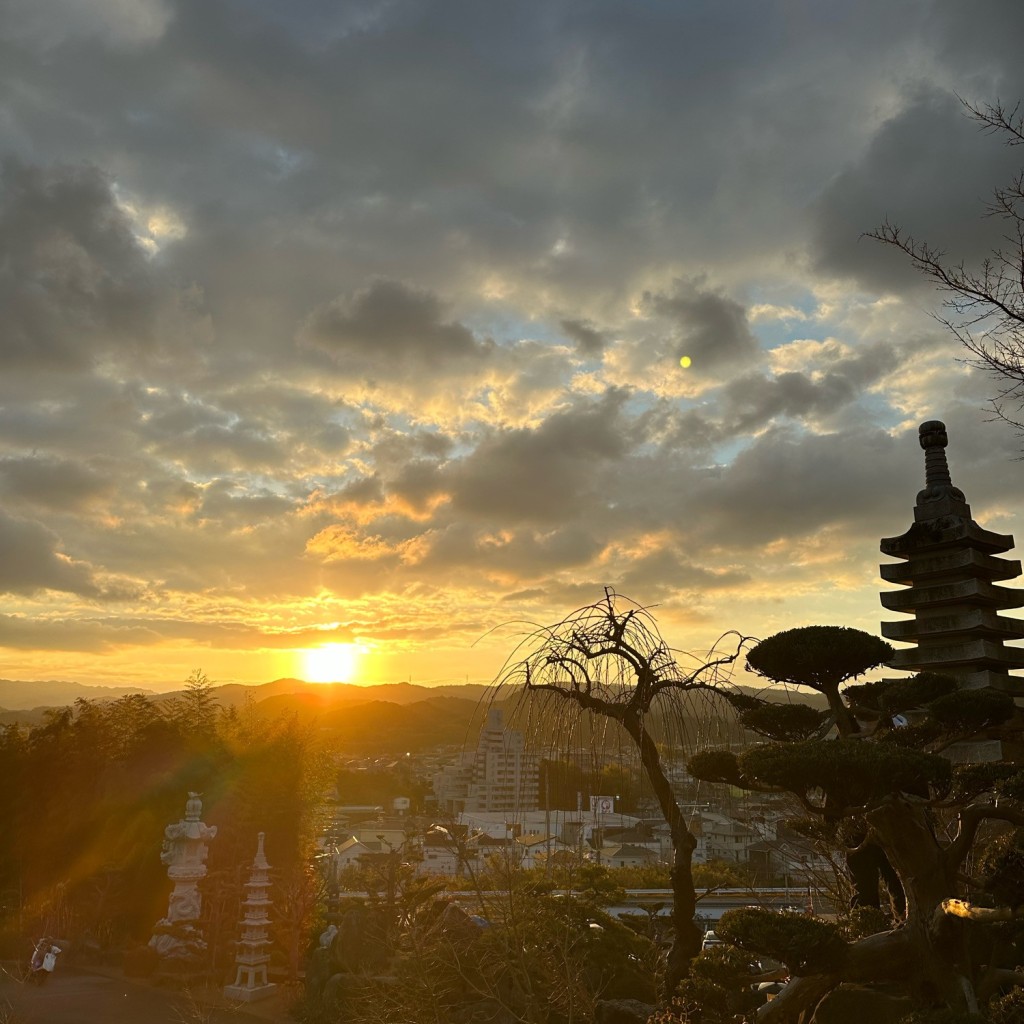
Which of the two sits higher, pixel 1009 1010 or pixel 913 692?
pixel 913 692

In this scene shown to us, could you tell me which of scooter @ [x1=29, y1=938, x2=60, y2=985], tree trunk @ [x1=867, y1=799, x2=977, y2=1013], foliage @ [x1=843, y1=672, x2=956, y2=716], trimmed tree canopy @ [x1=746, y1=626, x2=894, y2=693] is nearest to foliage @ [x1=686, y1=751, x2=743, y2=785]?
trimmed tree canopy @ [x1=746, y1=626, x2=894, y2=693]

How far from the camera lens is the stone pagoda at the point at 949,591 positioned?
13125mm

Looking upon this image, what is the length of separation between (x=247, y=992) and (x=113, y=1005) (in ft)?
6.43

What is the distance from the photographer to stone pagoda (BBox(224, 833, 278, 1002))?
41.2 ft

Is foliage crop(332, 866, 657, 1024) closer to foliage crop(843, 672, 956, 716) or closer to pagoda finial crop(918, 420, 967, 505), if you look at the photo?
foliage crop(843, 672, 956, 716)

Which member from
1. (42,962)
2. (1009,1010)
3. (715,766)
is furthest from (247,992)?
(1009,1010)

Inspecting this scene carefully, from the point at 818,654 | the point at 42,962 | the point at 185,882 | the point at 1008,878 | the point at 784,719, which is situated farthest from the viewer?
the point at 185,882

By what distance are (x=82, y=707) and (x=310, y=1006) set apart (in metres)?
10.6

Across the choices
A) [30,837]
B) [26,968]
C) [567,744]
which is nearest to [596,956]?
[567,744]

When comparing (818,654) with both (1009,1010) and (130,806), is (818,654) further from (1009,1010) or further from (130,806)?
(130,806)

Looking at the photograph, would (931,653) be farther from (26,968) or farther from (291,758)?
(26,968)

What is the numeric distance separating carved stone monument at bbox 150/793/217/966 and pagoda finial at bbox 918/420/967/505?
13860mm

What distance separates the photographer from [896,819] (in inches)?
223

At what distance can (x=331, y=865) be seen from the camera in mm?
15969
